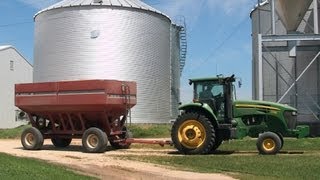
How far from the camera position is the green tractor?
1984cm

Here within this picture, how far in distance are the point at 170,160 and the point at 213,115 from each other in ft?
8.42

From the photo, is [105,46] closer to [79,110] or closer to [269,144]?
[79,110]

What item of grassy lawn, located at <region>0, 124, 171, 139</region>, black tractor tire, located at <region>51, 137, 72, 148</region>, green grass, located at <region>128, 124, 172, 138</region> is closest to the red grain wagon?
black tractor tire, located at <region>51, 137, 72, 148</region>

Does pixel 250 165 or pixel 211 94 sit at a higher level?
pixel 211 94

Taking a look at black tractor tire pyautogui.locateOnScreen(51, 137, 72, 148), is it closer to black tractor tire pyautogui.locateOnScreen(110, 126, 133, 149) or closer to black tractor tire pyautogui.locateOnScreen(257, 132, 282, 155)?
black tractor tire pyautogui.locateOnScreen(110, 126, 133, 149)

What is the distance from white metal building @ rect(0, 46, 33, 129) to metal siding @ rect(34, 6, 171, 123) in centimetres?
869

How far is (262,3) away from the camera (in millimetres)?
39156

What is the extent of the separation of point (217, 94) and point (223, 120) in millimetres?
986

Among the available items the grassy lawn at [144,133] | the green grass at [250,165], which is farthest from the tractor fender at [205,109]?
the grassy lawn at [144,133]

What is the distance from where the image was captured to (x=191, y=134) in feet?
66.3

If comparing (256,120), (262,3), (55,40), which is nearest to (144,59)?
(55,40)

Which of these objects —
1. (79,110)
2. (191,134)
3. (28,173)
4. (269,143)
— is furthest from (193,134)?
(28,173)

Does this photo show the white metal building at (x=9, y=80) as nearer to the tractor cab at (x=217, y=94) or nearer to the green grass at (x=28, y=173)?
the tractor cab at (x=217, y=94)

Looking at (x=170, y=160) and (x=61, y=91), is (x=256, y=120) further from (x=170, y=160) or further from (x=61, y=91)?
(x=61, y=91)
